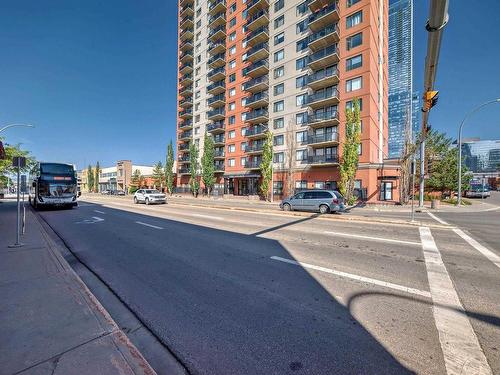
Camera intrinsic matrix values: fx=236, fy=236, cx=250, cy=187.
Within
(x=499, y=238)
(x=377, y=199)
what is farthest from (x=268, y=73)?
(x=499, y=238)

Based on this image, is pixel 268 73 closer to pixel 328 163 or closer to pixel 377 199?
pixel 328 163

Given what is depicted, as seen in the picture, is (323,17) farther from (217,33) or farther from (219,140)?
(219,140)

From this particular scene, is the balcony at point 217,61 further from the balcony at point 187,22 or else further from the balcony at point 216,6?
the balcony at point 187,22

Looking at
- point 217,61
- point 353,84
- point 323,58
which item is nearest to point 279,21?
point 323,58

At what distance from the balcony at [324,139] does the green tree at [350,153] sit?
321 cm

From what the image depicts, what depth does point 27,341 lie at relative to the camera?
8.96ft

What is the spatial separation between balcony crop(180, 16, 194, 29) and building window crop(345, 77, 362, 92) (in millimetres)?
46526

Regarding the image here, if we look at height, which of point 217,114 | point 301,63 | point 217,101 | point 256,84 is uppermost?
point 301,63

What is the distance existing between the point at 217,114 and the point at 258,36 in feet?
51.6

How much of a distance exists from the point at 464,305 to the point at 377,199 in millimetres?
27789

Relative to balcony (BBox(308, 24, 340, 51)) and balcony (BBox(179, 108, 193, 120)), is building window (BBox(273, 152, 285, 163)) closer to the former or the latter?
balcony (BBox(308, 24, 340, 51))

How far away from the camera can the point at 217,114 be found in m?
48.2

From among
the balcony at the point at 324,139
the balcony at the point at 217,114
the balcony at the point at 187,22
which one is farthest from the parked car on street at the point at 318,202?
the balcony at the point at 187,22

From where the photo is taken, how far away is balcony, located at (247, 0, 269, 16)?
40.1 m
